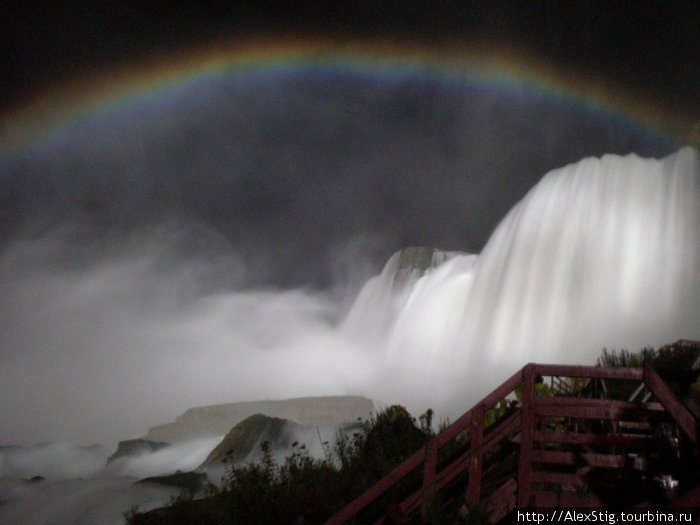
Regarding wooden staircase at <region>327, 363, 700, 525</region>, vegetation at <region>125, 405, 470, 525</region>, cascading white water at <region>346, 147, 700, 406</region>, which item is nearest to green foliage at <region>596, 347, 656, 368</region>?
cascading white water at <region>346, 147, 700, 406</region>

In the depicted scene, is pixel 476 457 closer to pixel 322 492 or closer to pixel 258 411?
pixel 322 492

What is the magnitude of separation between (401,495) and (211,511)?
3.35 m

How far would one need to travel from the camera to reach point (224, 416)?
65.1 meters

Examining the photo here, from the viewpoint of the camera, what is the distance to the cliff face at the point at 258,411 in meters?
54.8

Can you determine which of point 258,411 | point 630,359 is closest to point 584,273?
point 630,359

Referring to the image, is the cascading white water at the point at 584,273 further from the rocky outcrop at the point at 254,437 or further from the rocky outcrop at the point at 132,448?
the rocky outcrop at the point at 132,448

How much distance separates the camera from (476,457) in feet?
23.0

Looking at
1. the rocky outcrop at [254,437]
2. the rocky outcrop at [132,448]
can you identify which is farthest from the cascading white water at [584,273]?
the rocky outcrop at [132,448]

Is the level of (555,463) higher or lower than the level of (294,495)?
higher

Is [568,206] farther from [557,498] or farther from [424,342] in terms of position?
[557,498]

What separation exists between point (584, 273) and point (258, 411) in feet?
150

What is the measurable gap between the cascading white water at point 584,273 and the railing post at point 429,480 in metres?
18.2

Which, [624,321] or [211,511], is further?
[624,321]

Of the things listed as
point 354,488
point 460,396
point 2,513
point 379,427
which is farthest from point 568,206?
point 2,513
